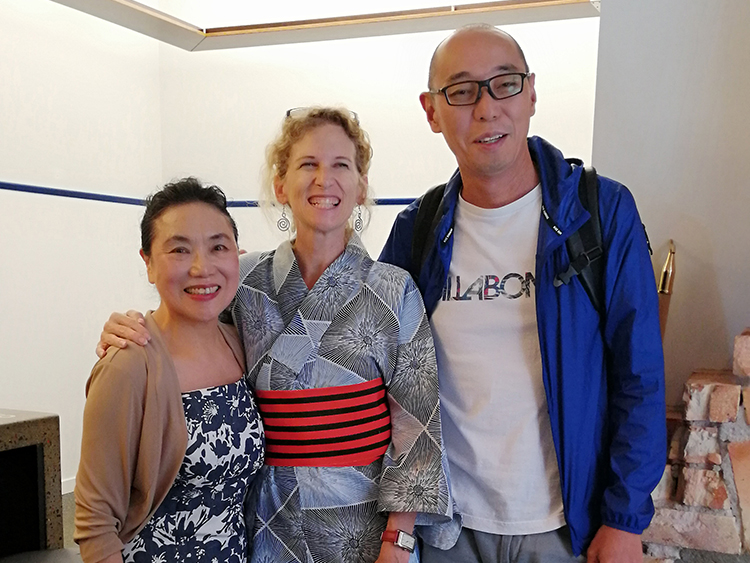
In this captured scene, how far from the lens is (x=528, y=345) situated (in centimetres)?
154

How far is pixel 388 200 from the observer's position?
4.16m

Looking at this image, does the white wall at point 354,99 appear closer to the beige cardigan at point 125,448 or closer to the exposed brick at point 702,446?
the exposed brick at point 702,446

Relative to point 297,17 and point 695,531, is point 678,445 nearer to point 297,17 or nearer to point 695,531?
point 695,531

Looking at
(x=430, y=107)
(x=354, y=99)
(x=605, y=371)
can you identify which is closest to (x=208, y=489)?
(x=605, y=371)

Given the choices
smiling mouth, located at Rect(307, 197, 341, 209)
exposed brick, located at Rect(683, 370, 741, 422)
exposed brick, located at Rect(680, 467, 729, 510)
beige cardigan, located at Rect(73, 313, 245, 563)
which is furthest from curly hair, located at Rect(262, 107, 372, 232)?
exposed brick, located at Rect(680, 467, 729, 510)

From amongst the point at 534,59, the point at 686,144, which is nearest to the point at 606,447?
the point at 686,144

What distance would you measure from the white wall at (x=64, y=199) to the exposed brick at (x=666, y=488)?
9.33 feet

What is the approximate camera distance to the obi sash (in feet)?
4.88

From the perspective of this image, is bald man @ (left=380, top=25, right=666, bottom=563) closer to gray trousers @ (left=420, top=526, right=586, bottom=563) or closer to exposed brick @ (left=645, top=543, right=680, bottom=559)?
gray trousers @ (left=420, top=526, right=586, bottom=563)

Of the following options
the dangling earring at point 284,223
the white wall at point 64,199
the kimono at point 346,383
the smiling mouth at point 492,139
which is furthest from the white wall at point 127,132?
the smiling mouth at point 492,139

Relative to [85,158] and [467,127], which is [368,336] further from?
[85,158]

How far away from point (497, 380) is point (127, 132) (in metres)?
3.40

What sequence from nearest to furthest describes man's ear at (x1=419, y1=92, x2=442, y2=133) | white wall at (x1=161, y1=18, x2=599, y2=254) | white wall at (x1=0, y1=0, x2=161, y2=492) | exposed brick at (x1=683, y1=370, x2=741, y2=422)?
man's ear at (x1=419, y1=92, x2=442, y2=133), exposed brick at (x1=683, y1=370, x2=741, y2=422), white wall at (x1=0, y1=0, x2=161, y2=492), white wall at (x1=161, y1=18, x2=599, y2=254)

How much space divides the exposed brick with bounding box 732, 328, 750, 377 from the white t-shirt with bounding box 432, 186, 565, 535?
0.56m
